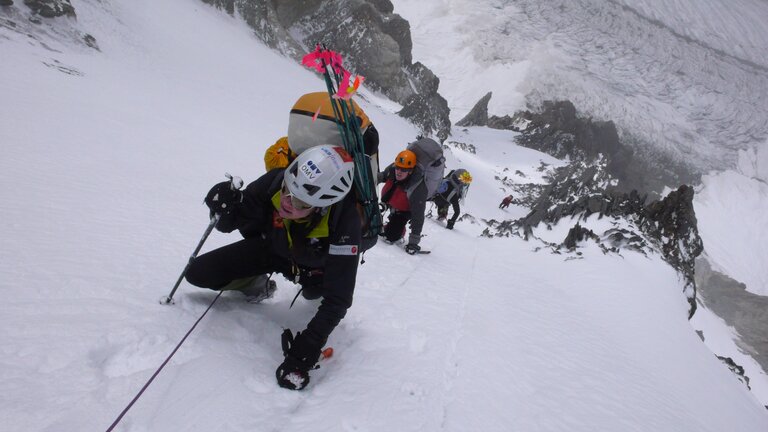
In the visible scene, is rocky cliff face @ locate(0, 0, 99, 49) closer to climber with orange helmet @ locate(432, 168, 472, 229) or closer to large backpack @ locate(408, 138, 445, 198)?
large backpack @ locate(408, 138, 445, 198)

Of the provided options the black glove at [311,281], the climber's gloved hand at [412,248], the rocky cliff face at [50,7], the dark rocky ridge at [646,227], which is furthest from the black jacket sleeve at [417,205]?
the rocky cliff face at [50,7]

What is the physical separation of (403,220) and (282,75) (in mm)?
26300

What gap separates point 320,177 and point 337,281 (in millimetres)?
715

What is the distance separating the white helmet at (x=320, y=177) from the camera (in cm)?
245

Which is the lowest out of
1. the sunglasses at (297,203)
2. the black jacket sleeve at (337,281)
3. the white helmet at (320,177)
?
the black jacket sleeve at (337,281)

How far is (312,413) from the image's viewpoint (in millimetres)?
2359

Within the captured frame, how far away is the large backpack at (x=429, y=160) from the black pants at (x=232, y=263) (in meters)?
4.35

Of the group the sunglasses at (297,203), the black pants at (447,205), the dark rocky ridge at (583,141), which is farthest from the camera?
the dark rocky ridge at (583,141)

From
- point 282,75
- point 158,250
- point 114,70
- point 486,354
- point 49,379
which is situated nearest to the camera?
point 49,379

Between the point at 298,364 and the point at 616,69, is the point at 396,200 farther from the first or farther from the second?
the point at 616,69

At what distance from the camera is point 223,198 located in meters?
2.77

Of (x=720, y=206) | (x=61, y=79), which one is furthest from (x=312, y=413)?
(x=720, y=206)

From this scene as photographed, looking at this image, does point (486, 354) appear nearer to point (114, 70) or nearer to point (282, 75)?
point (114, 70)

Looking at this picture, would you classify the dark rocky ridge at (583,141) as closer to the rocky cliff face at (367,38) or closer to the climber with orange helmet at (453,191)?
the rocky cliff face at (367,38)
